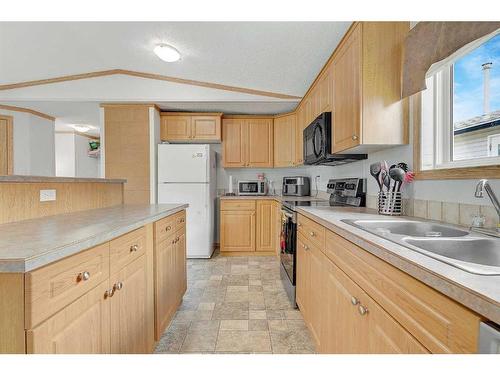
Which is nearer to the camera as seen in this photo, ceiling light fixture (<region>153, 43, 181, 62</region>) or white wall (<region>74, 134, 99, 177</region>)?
ceiling light fixture (<region>153, 43, 181, 62</region>)

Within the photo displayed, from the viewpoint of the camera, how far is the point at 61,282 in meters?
0.71

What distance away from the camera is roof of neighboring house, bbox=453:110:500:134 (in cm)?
113

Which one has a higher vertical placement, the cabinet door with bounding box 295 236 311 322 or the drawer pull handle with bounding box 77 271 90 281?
the drawer pull handle with bounding box 77 271 90 281

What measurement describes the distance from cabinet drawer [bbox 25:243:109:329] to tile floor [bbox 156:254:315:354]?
40.0 inches

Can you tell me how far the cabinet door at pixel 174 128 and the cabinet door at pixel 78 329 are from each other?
2952mm

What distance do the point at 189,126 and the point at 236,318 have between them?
2.79 metres

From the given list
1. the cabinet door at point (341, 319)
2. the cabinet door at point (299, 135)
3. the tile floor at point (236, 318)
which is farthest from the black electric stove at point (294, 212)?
the cabinet door at point (299, 135)

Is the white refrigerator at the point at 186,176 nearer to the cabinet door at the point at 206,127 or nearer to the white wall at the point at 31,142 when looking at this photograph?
the cabinet door at the point at 206,127

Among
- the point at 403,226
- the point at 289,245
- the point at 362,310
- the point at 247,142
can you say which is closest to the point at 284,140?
the point at 247,142

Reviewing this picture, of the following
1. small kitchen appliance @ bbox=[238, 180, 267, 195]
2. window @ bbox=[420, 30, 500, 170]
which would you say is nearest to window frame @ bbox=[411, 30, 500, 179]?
window @ bbox=[420, 30, 500, 170]

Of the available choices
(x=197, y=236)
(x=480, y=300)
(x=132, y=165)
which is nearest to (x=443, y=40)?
(x=480, y=300)

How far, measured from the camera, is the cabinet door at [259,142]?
3.78 metres

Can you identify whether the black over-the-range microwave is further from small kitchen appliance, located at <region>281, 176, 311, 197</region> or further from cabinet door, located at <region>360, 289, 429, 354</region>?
cabinet door, located at <region>360, 289, 429, 354</region>
